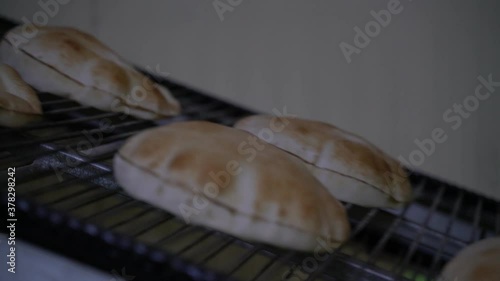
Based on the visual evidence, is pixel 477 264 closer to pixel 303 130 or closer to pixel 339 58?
pixel 303 130

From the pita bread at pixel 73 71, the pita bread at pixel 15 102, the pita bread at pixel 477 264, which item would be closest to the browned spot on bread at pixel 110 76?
the pita bread at pixel 73 71

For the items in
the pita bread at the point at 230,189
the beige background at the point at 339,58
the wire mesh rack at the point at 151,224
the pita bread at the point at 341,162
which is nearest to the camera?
the wire mesh rack at the point at 151,224

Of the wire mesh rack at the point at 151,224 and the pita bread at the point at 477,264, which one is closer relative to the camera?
the wire mesh rack at the point at 151,224

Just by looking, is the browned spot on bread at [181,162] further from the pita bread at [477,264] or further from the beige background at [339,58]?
the beige background at [339,58]

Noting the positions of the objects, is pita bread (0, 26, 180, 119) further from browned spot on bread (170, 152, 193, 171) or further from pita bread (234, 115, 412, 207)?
browned spot on bread (170, 152, 193, 171)

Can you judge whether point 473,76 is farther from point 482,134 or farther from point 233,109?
point 233,109

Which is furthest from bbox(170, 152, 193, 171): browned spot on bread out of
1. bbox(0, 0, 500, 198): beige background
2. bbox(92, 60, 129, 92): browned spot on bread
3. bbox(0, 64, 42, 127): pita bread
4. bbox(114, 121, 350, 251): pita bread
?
bbox(0, 0, 500, 198): beige background

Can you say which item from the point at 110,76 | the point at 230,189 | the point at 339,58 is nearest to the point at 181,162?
the point at 230,189
